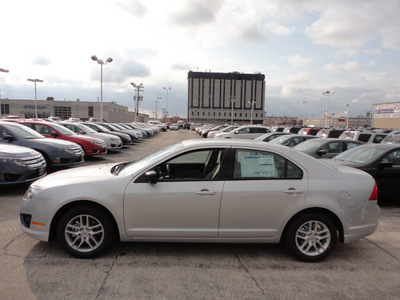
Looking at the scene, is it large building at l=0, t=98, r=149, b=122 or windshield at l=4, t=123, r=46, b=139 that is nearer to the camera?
windshield at l=4, t=123, r=46, b=139

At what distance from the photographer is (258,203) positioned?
373 centimetres

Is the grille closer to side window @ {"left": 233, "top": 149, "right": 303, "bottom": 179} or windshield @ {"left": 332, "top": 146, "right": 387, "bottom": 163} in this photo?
side window @ {"left": 233, "top": 149, "right": 303, "bottom": 179}

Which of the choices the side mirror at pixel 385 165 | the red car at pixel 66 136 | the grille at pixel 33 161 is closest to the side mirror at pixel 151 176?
the grille at pixel 33 161

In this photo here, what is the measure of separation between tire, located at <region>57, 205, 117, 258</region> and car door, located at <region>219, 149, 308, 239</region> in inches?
56.6

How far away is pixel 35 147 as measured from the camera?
8.86m

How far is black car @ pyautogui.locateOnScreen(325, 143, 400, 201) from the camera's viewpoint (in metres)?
6.45

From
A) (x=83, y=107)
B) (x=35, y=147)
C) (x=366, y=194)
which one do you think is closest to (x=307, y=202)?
(x=366, y=194)

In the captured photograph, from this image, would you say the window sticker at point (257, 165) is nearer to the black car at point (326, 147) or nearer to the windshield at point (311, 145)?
the black car at point (326, 147)

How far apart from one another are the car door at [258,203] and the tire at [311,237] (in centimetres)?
19

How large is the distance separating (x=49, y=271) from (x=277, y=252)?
2.88m

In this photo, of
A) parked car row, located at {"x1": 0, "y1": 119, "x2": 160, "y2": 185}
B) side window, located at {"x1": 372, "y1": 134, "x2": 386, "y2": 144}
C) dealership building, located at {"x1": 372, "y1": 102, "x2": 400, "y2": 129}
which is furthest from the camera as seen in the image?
dealership building, located at {"x1": 372, "y1": 102, "x2": 400, "y2": 129}

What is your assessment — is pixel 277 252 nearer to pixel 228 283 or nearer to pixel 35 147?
pixel 228 283

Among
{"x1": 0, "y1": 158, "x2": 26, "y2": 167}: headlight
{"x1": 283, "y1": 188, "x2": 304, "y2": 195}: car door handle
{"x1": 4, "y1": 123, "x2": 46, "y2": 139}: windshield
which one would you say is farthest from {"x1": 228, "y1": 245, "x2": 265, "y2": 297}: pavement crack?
{"x1": 4, "y1": 123, "x2": 46, "y2": 139}: windshield

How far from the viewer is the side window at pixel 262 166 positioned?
12.7 ft
